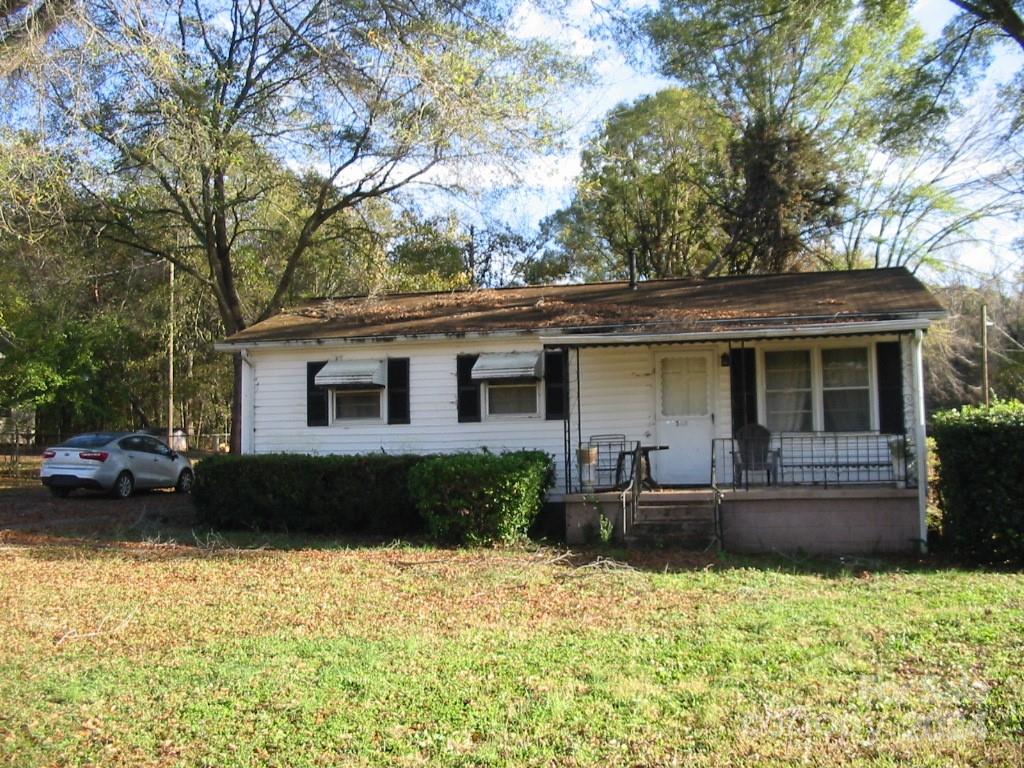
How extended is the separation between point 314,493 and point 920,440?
325 inches

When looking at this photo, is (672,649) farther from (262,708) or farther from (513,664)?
(262,708)

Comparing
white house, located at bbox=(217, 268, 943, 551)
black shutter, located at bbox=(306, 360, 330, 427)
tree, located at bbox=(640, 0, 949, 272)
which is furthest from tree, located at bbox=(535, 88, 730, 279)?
black shutter, located at bbox=(306, 360, 330, 427)

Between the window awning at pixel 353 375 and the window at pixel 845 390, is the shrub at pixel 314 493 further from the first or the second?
the window at pixel 845 390

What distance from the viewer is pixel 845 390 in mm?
11852

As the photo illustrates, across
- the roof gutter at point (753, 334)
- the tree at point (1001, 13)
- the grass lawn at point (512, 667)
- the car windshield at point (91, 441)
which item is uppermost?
the tree at point (1001, 13)

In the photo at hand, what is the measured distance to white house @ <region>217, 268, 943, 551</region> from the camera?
414 inches

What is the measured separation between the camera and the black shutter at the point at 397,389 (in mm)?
13453

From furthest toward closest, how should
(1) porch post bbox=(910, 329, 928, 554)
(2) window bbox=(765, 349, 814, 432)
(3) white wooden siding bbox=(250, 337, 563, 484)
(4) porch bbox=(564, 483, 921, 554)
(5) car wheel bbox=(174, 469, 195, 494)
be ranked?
(5) car wheel bbox=(174, 469, 195, 494) → (3) white wooden siding bbox=(250, 337, 563, 484) → (2) window bbox=(765, 349, 814, 432) → (4) porch bbox=(564, 483, 921, 554) → (1) porch post bbox=(910, 329, 928, 554)

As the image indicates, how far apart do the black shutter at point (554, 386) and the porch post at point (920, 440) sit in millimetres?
4897

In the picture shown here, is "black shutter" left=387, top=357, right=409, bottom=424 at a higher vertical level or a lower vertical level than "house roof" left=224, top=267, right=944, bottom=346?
lower

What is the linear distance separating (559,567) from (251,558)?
372 centimetres

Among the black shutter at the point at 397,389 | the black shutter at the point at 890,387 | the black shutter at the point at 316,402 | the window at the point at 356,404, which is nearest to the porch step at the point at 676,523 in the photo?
the black shutter at the point at 890,387

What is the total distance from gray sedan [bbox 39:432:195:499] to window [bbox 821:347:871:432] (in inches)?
442

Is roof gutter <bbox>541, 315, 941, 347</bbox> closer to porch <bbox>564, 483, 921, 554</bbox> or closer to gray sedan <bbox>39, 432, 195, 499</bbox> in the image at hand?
porch <bbox>564, 483, 921, 554</bbox>
